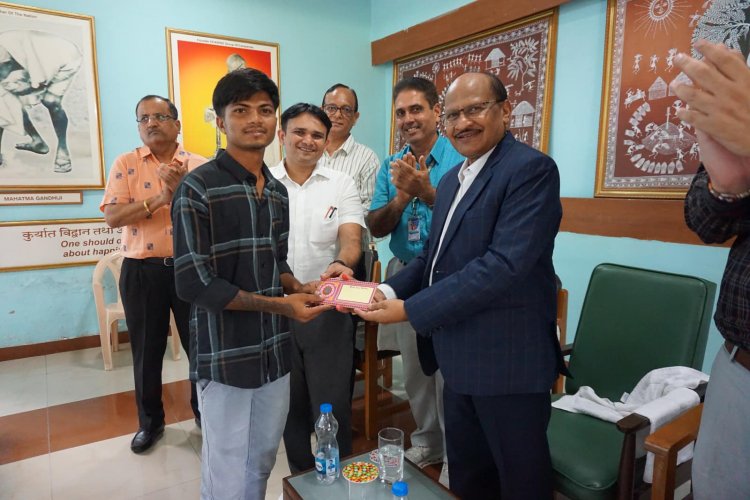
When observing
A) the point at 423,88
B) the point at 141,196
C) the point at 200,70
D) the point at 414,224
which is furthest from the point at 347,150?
the point at 200,70

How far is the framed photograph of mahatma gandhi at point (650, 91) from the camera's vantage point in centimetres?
222

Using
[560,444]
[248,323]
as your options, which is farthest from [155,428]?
[560,444]

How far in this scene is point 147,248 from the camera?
88.0 inches

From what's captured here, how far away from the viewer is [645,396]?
64.0 inches

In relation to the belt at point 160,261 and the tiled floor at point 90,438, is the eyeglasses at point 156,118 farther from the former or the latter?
the tiled floor at point 90,438

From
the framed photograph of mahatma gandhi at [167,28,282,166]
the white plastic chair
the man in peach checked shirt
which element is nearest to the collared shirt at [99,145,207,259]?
the man in peach checked shirt

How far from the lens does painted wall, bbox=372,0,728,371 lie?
268 cm

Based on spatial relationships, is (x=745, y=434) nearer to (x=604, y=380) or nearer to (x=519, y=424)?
(x=519, y=424)

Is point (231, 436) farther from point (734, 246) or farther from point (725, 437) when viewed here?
point (734, 246)

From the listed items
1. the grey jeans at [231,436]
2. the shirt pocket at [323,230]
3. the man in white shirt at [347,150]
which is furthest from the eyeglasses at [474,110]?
the man in white shirt at [347,150]

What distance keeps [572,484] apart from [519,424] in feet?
0.99

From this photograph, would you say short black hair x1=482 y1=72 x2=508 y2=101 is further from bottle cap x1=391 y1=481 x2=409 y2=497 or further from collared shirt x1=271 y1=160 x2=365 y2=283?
bottle cap x1=391 y1=481 x2=409 y2=497

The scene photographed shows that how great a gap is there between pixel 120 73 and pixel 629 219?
3.75m

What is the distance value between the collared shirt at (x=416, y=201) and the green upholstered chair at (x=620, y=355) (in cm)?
78
